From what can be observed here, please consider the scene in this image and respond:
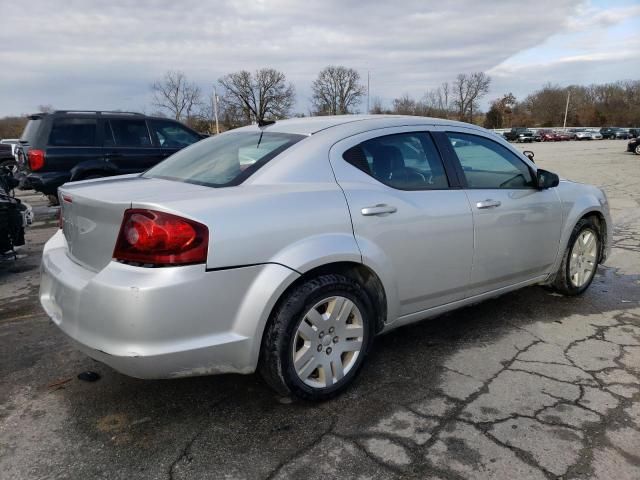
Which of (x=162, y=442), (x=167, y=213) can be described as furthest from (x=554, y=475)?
(x=167, y=213)

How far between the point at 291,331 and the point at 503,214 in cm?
191

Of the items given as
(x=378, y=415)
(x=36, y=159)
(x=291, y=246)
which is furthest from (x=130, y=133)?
(x=378, y=415)

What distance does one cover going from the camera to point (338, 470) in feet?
7.36

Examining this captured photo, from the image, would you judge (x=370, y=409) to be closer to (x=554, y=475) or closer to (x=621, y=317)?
(x=554, y=475)

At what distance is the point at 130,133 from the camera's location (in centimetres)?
884

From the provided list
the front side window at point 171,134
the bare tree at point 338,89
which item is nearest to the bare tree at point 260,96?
the bare tree at point 338,89

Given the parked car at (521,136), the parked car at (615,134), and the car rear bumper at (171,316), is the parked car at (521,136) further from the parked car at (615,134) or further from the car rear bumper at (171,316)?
the car rear bumper at (171,316)

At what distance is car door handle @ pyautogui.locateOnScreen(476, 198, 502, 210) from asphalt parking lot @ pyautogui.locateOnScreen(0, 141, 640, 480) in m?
0.99

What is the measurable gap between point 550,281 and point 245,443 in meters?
3.09

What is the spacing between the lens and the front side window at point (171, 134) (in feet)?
30.0

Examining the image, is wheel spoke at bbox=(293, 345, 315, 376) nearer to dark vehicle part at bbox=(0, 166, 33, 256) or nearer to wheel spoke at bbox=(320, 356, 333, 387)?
wheel spoke at bbox=(320, 356, 333, 387)

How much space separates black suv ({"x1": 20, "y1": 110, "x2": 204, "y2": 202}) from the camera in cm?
812

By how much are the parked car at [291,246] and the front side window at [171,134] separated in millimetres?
5990

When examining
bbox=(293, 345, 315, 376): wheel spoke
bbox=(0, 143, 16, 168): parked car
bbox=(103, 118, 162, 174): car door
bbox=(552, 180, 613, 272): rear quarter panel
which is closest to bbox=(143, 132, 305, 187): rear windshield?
bbox=(293, 345, 315, 376): wheel spoke
